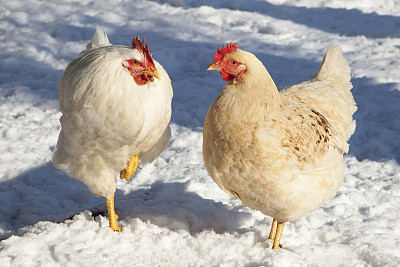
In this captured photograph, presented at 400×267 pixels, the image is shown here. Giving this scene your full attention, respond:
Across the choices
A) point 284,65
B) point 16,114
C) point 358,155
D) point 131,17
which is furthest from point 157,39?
point 358,155

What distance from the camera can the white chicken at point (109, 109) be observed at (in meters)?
3.34

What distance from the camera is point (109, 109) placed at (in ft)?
10.9

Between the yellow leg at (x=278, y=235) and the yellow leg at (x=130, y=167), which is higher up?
the yellow leg at (x=130, y=167)

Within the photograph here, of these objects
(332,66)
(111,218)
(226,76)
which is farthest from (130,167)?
(332,66)

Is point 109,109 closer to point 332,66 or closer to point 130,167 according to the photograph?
point 130,167

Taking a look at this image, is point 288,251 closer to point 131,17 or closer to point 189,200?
point 189,200

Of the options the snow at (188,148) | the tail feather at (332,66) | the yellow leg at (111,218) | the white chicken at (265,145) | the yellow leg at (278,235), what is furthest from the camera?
the tail feather at (332,66)

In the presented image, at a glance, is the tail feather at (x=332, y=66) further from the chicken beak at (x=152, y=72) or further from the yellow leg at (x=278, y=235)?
the chicken beak at (x=152, y=72)

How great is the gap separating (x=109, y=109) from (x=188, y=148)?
2418 millimetres

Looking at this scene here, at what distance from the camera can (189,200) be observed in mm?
4578

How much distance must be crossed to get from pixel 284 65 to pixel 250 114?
4.61 metres

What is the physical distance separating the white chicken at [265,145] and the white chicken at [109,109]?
45cm

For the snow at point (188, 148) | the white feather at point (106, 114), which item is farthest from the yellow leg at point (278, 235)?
the white feather at point (106, 114)

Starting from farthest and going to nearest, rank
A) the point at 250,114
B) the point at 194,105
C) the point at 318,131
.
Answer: the point at 194,105, the point at 318,131, the point at 250,114
